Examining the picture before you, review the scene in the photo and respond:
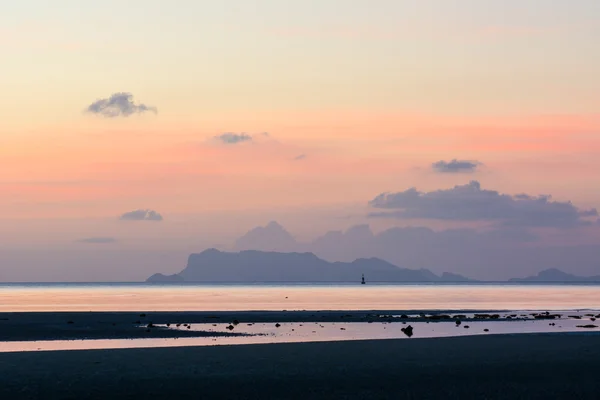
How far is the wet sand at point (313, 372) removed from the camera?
101 ft

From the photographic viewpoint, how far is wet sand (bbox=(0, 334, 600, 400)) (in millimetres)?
30891

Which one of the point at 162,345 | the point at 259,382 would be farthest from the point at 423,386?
the point at 162,345

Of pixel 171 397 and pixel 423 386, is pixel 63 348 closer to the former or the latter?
pixel 171 397

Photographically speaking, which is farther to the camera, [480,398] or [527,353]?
[527,353]

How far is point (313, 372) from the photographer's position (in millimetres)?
36688

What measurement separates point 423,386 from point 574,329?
3914 centimetres

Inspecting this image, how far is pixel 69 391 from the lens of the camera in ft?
101

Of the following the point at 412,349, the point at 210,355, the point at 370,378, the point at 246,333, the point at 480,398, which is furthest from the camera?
the point at 246,333

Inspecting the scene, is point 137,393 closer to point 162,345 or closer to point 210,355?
point 210,355

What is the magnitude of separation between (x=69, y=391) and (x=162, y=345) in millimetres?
19663

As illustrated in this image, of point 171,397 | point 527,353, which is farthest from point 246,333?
point 171,397

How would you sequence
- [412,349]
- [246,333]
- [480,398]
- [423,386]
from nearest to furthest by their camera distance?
[480,398] < [423,386] < [412,349] < [246,333]

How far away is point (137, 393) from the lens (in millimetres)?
30672

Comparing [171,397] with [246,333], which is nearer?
[171,397]
